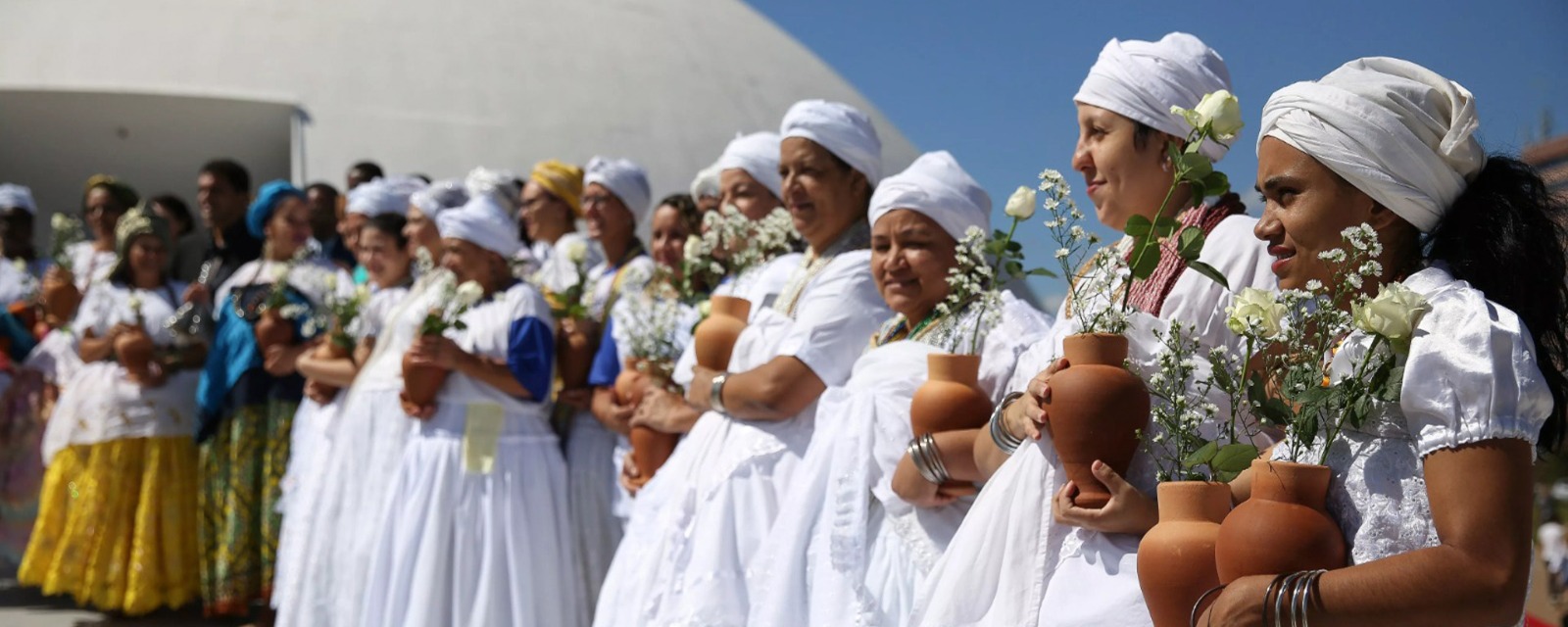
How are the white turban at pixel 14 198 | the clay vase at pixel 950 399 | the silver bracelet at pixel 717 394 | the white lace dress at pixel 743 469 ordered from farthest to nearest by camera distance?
the white turban at pixel 14 198 → the silver bracelet at pixel 717 394 → the white lace dress at pixel 743 469 → the clay vase at pixel 950 399

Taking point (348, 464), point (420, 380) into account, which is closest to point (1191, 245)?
point (420, 380)

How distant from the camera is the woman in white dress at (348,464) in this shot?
18.5 ft

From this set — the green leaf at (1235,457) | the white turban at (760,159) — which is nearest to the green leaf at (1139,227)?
the green leaf at (1235,457)

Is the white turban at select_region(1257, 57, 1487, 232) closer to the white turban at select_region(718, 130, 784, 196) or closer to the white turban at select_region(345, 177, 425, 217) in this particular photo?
the white turban at select_region(718, 130, 784, 196)

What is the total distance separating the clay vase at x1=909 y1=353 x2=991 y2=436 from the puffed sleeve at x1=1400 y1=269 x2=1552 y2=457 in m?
1.18

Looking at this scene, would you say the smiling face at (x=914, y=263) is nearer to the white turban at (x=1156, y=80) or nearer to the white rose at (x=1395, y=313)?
the white turban at (x=1156, y=80)

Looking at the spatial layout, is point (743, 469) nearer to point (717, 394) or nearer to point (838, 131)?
point (717, 394)

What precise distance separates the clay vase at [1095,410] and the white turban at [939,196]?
3.89ft

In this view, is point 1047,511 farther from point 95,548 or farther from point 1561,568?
point 1561,568

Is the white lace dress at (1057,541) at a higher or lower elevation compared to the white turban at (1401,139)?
lower

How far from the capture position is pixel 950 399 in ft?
9.84

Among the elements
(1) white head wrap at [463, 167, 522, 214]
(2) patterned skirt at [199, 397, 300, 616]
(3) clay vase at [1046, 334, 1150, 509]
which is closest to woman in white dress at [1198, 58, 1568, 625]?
(3) clay vase at [1046, 334, 1150, 509]

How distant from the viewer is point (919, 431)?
10.1 feet

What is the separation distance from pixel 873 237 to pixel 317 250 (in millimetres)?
4178
